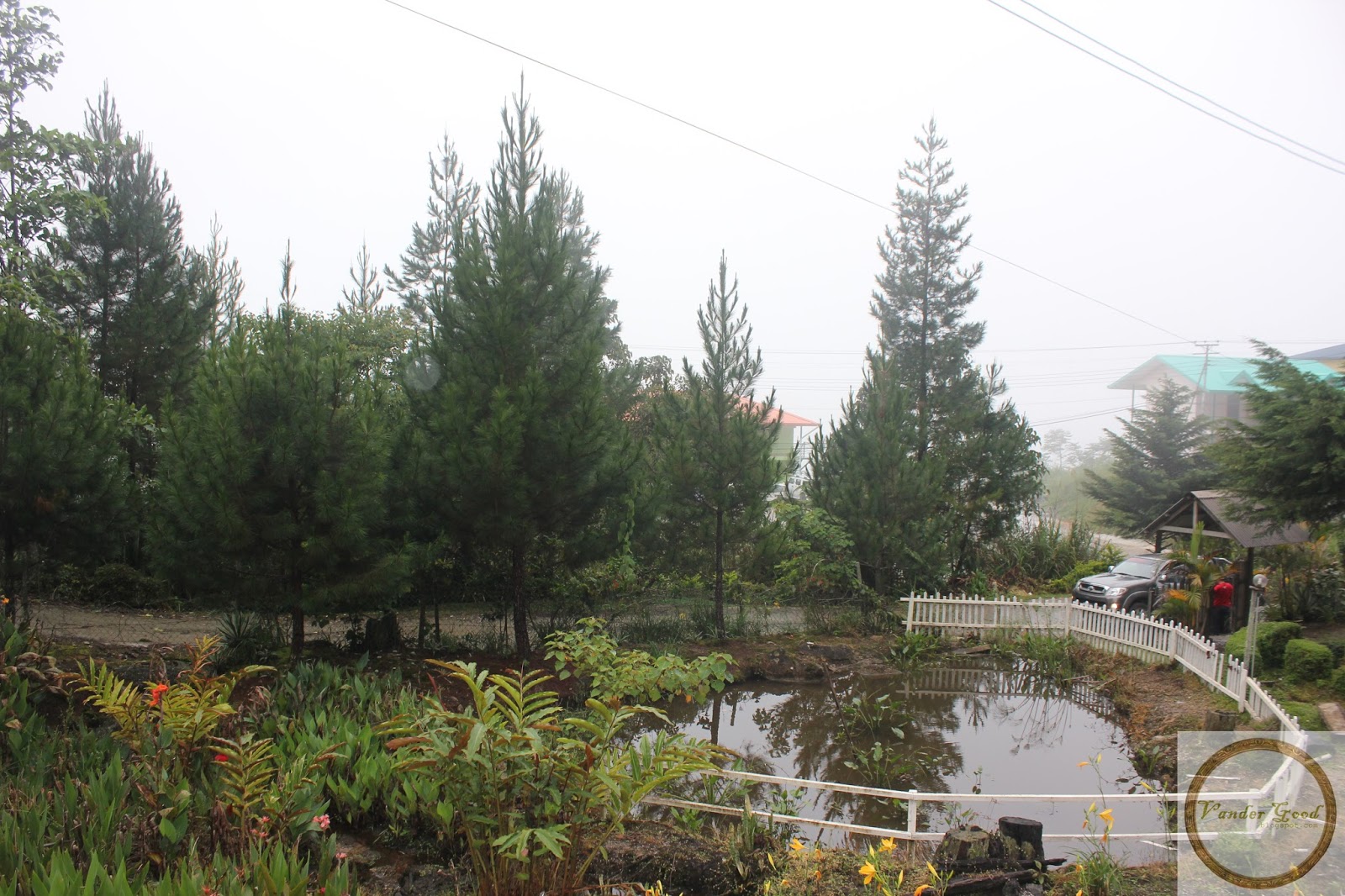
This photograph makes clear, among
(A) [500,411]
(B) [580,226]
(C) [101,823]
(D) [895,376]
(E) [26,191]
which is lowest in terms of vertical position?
(C) [101,823]

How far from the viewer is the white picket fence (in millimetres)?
9039

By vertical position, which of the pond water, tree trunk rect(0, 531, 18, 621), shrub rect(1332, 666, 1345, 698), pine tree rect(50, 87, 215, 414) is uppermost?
pine tree rect(50, 87, 215, 414)

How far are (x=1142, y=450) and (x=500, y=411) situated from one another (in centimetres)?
2282

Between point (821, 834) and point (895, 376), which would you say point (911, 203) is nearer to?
point (895, 376)

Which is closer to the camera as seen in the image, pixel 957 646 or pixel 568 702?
pixel 568 702

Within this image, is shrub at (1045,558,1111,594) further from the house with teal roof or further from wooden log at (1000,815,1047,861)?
the house with teal roof

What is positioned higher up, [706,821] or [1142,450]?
[1142,450]

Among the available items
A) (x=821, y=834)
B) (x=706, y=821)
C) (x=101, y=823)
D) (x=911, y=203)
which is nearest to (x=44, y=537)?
(x=101, y=823)

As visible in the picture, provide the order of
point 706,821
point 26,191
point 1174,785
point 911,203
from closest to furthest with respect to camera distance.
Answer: point 706,821 → point 1174,785 → point 26,191 → point 911,203

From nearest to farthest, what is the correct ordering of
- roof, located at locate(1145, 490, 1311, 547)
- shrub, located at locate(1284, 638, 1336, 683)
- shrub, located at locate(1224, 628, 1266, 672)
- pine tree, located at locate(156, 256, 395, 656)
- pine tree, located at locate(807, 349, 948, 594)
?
pine tree, located at locate(156, 256, 395, 656), shrub, located at locate(1284, 638, 1336, 683), shrub, located at locate(1224, 628, 1266, 672), roof, located at locate(1145, 490, 1311, 547), pine tree, located at locate(807, 349, 948, 594)

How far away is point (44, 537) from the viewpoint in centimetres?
855

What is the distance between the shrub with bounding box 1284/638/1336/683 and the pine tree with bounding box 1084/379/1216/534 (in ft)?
48.4

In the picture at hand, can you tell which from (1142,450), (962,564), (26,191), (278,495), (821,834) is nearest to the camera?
(821,834)

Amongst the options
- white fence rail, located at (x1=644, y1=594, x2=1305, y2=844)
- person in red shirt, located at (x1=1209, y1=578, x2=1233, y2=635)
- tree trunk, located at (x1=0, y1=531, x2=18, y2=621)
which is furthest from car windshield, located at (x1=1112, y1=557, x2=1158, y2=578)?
tree trunk, located at (x1=0, y1=531, x2=18, y2=621)
